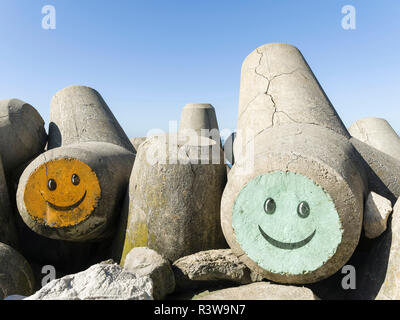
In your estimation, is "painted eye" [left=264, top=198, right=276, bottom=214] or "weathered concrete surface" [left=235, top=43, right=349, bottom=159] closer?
"painted eye" [left=264, top=198, right=276, bottom=214]

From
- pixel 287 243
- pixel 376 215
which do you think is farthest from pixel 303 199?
pixel 376 215

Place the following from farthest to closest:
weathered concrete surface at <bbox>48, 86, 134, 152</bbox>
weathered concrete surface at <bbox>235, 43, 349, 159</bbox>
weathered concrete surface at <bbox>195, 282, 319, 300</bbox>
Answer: weathered concrete surface at <bbox>48, 86, 134, 152</bbox>, weathered concrete surface at <bbox>235, 43, 349, 159</bbox>, weathered concrete surface at <bbox>195, 282, 319, 300</bbox>

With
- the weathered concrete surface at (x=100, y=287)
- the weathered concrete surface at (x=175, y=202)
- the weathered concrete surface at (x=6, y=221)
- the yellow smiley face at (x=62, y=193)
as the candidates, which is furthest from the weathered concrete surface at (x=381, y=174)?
the weathered concrete surface at (x=6, y=221)

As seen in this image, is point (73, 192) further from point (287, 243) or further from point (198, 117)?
point (198, 117)

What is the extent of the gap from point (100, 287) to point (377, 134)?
4.67 meters

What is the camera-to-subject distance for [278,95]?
9.44ft

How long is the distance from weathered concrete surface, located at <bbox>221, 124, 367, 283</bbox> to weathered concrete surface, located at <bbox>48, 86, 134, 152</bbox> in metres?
2.15

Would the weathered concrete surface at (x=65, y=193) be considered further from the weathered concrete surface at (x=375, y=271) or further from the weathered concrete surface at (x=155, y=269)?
the weathered concrete surface at (x=375, y=271)

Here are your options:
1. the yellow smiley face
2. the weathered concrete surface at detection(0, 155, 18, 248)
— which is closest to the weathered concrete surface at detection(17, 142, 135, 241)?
the yellow smiley face

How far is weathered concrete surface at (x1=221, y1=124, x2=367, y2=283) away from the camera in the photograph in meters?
1.84

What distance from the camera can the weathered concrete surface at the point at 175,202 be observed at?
252cm

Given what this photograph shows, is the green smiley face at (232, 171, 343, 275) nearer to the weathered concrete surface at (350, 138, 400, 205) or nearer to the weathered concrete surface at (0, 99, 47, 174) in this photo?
the weathered concrete surface at (350, 138, 400, 205)

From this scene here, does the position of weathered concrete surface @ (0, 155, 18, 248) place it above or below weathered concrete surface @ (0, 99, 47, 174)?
below
